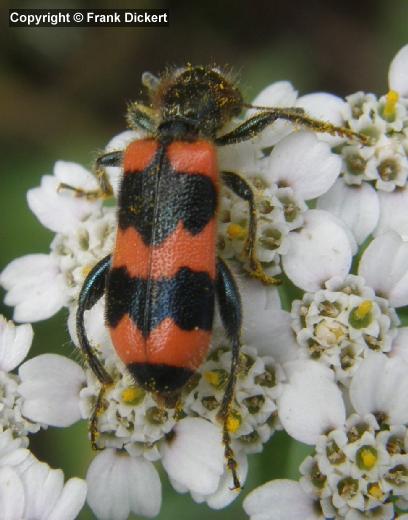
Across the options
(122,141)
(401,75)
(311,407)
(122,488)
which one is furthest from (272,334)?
(401,75)

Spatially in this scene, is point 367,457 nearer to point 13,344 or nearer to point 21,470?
point 21,470

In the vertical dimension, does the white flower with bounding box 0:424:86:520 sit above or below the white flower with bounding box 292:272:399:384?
below

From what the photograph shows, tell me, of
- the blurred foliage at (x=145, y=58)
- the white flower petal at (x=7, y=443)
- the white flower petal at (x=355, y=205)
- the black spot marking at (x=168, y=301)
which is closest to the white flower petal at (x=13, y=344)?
the white flower petal at (x=7, y=443)

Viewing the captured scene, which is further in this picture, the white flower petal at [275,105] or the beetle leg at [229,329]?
the white flower petal at [275,105]

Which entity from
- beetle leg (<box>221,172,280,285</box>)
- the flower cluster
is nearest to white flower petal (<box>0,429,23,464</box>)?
the flower cluster

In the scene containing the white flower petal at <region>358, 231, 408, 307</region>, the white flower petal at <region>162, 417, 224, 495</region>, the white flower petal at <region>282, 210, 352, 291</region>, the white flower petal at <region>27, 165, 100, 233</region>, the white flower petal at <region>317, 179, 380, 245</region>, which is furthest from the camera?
the white flower petal at <region>27, 165, 100, 233</region>

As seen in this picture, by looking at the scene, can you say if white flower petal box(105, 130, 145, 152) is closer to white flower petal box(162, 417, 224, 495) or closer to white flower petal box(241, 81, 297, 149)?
white flower petal box(241, 81, 297, 149)

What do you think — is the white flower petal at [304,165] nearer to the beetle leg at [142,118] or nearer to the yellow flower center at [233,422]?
the beetle leg at [142,118]
